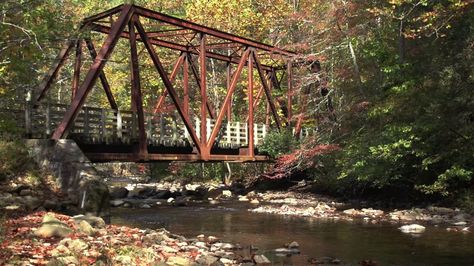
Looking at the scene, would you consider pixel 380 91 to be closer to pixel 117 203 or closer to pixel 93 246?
pixel 117 203

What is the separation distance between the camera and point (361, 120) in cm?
2291

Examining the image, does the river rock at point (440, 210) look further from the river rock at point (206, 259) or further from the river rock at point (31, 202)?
the river rock at point (31, 202)

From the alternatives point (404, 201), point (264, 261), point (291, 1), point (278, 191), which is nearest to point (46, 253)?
point (264, 261)

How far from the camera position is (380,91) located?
20562 mm

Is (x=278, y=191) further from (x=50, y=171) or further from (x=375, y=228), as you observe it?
(x=50, y=171)

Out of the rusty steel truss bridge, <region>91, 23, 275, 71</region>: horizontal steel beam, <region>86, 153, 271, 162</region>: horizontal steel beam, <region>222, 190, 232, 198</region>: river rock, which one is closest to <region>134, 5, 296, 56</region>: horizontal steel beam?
the rusty steel truss bridge

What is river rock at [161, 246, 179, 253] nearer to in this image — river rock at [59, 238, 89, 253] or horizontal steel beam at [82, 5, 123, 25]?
river rock at [59, 238, 89, 253]

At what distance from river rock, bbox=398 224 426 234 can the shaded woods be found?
2.66 metres

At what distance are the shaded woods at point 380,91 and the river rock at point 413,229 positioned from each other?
2660 millimetres

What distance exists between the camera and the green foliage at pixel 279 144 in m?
26.6

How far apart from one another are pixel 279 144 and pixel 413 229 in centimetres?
1303

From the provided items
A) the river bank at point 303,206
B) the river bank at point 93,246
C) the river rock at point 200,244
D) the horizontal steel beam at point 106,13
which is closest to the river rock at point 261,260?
the river bank at point 93,246

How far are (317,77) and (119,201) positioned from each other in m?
11.6

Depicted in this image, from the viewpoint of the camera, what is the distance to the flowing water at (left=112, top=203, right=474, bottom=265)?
1055cm
